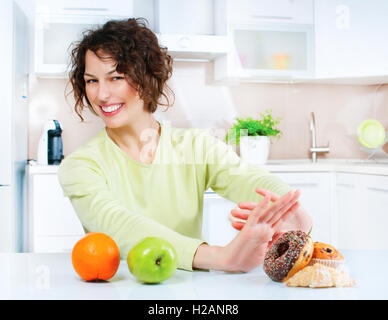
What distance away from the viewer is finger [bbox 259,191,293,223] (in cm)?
41

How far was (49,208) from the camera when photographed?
131cm

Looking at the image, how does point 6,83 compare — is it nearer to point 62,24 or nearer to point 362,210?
point 62,24

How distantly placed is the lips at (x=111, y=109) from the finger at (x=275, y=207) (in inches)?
11.9

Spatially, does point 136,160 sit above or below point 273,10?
below

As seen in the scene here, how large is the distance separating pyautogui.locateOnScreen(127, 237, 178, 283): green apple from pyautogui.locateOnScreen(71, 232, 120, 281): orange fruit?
0.02 m

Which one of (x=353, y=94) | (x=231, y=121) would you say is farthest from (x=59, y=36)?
(x=353, y=94)

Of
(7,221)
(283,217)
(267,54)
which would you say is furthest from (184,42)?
(283,217)

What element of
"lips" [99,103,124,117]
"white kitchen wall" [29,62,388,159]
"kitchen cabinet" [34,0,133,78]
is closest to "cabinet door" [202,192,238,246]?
"white kitchen wall" [29,62,388,159]

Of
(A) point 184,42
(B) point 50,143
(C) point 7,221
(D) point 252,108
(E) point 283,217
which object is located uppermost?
(A) point 184,42

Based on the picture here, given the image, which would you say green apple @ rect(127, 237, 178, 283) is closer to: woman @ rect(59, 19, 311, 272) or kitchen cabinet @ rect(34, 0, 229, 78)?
woman @ rect(59, 19, 311, 272)

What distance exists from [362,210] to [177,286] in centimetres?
108

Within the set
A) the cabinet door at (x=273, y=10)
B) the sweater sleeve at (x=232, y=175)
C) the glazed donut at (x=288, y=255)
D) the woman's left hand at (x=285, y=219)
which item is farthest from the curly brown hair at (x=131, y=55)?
the cabinet door at (x=273, y=10)

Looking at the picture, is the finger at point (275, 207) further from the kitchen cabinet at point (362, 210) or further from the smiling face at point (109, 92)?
the kitchen cabinet at point (362, 210)
